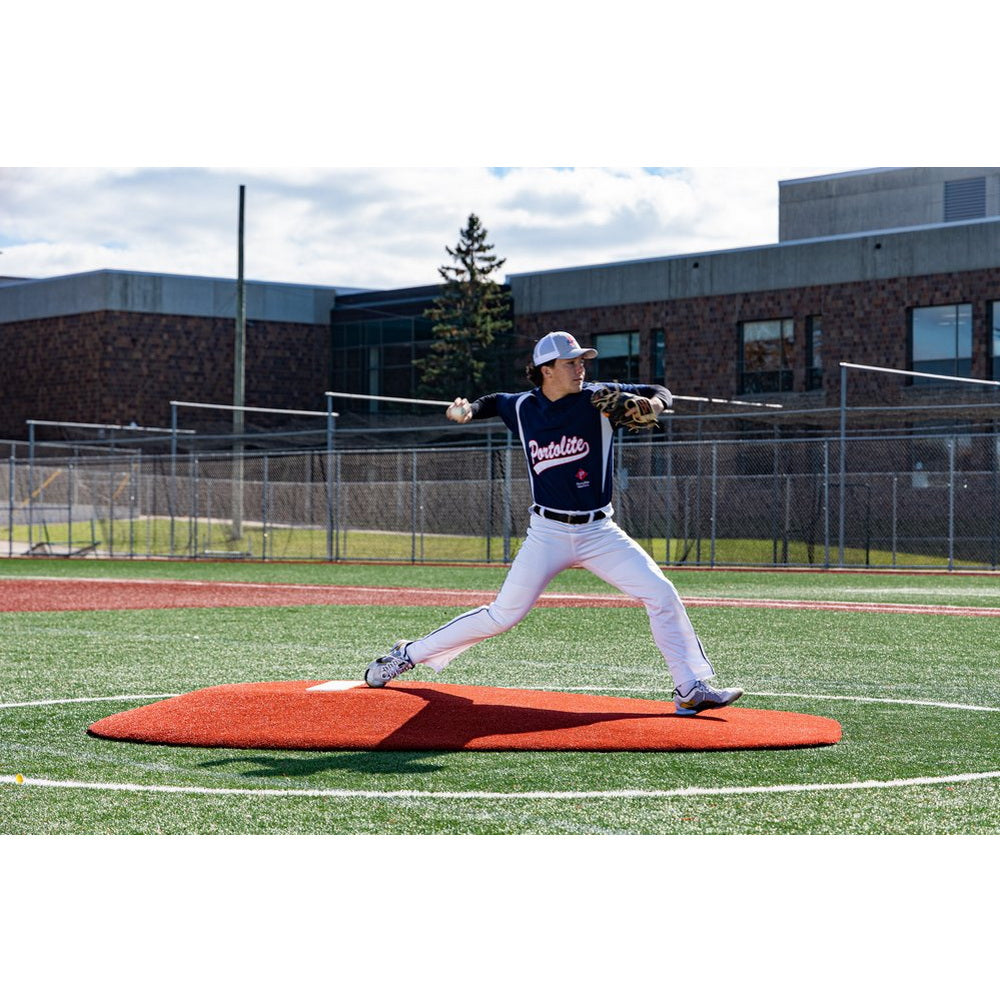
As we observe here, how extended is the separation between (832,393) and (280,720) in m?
38.2

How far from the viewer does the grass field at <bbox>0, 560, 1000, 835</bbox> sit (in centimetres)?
605

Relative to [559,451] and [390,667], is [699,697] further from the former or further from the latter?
[390,667]

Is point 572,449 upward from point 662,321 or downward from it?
downward

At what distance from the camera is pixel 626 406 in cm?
802

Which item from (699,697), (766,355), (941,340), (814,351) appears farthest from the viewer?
(766,355)

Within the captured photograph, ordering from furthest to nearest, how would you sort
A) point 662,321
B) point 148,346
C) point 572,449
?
point 148,346 < point 662,321 < point 572,449

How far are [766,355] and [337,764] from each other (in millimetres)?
41441

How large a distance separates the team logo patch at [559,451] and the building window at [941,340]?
36.6 meters

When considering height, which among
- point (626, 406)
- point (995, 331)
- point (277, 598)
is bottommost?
point (277, 598)

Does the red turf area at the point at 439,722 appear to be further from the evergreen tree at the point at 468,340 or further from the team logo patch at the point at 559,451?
the evergreen tree at the point at 468,340

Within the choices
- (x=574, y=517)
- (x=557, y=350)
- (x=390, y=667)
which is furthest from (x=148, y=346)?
(x=574, y=517)

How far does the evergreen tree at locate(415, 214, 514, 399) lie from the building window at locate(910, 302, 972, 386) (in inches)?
586

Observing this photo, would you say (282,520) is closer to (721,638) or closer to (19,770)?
(721,638)

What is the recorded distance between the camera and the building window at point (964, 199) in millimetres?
63781
